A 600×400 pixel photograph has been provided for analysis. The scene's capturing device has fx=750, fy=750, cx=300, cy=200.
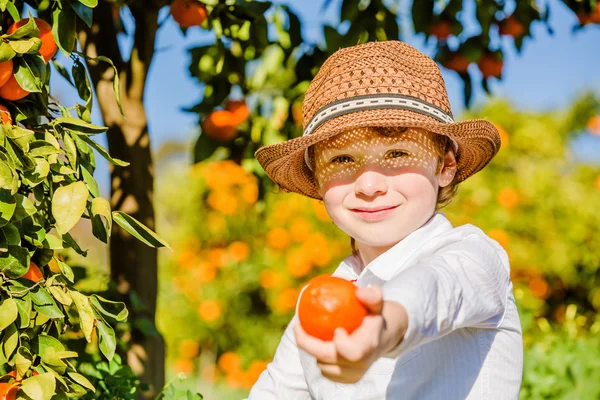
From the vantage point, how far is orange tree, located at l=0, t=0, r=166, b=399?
3.24 feet

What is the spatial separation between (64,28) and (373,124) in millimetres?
499

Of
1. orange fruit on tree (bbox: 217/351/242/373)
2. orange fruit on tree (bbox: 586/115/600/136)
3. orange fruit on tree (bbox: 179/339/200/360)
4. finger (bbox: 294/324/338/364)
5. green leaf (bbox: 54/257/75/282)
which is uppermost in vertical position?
finger (bbox: 294/324/338/364)

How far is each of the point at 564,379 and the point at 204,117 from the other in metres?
1.37

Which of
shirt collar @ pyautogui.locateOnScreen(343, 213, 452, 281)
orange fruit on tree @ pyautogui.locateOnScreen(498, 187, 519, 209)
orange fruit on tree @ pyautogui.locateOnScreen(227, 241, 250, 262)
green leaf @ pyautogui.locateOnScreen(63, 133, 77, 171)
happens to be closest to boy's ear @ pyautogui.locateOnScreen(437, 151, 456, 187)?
shirt collar @ pyautogui.locateOnScreen(343, 213, 452, 281)

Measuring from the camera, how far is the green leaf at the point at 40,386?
3.18 ft

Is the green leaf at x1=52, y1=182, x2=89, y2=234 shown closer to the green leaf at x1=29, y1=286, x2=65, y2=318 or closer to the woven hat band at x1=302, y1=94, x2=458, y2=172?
the green leaf at x1=29, y1=286, x2=65, y2=318

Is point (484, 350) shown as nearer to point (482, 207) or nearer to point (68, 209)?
point (68, 209)

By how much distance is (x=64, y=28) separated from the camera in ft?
3.78

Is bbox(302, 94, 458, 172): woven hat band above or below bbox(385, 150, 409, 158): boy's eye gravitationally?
above

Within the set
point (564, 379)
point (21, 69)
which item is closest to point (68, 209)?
point (21, 69)

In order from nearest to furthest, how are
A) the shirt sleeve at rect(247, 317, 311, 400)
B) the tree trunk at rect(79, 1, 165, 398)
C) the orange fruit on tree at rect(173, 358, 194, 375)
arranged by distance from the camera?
the shirt sleeve at rect(247, 317, 311, 400), the tree trunk at rect(79, 1, 165, 398), the orange fruit on tree at rect(173, 358, 194, 375)

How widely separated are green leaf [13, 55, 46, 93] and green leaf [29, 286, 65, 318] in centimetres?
28

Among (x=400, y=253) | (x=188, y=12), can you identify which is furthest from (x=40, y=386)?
(x=188, y=12)

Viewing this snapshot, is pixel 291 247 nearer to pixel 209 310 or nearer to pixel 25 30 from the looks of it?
pixel 209 310
